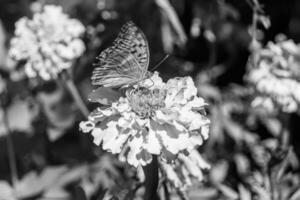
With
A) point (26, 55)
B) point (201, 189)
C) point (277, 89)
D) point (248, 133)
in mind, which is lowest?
point (248, 133)

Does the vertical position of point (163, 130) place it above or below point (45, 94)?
above

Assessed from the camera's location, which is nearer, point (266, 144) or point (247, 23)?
point (266, 144)

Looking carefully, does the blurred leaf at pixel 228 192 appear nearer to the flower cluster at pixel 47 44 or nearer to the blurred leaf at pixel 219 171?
the blurred leaf at pixel 219 171

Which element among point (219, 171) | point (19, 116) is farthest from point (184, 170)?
point (19, 116)

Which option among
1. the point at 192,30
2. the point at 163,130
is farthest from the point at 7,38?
the point at 163,130

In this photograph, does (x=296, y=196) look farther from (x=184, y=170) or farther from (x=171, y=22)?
(x=171, y=22)

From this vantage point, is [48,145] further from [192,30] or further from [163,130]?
[163,130]
